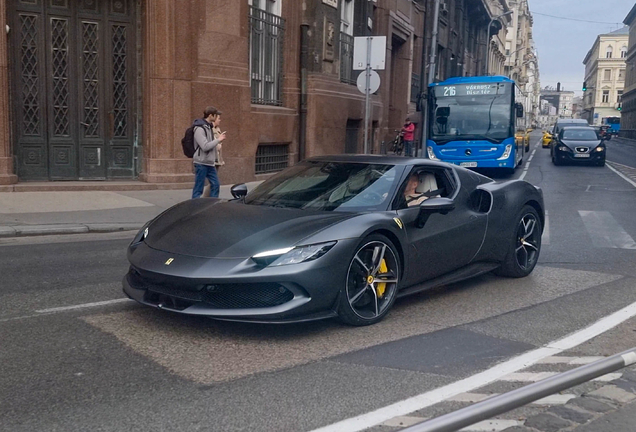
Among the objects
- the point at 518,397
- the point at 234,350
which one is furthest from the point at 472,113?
the point at 518,397

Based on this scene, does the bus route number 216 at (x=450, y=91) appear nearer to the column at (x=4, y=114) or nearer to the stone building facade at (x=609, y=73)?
the column at (x=4, y=114)

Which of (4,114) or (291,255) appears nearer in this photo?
(291,255)

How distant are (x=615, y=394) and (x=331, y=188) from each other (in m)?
2.86

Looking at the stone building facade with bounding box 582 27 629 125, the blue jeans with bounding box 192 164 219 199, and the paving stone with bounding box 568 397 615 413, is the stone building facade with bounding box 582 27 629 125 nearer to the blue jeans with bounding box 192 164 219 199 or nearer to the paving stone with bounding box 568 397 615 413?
the blue jeans with bounding box 192 164 219 199

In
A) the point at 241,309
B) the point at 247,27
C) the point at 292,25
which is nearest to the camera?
the point at 241,309

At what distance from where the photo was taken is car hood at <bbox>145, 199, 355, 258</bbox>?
5.28m

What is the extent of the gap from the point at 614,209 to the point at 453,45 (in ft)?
116

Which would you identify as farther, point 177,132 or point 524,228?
point 177,132

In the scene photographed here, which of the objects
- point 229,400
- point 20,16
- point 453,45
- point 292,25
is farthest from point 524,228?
point 453,45

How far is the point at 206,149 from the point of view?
12.2 meters

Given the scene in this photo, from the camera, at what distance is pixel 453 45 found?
4828 centimetres

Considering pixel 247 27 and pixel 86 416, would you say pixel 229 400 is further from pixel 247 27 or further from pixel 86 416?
pixel 247 27

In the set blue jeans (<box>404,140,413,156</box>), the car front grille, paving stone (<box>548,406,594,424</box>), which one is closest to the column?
the car front grille

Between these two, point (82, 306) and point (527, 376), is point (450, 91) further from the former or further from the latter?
point (527, 376)
